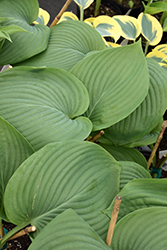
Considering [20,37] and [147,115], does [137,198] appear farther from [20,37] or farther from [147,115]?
[20,37]

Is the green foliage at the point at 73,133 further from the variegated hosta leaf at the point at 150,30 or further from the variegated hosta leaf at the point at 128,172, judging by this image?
the variegated hosta leaf at the point at 150,30

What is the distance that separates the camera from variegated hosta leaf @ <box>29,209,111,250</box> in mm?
322

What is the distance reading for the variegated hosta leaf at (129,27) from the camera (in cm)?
90

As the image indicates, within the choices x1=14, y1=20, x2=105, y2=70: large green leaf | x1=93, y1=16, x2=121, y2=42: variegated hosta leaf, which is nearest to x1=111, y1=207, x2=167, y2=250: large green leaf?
x1=14, y1=20, x2=105, y2=70: large green leaf

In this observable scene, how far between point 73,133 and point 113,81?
0.54ft

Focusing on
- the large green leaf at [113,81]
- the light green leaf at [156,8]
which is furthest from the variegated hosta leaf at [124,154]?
the light green leaf at [156,8]

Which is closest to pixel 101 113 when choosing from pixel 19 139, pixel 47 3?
pixel 19 139

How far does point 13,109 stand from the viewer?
1.54 ft

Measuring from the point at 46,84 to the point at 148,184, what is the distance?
29cm

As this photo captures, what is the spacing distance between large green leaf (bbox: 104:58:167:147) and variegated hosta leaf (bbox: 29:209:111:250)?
10.9 inches

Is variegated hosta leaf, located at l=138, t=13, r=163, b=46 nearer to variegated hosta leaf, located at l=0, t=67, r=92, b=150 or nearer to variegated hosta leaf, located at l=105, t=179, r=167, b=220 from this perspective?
variegated hosta leaf, located at l=0, t=67, r=92, b=150

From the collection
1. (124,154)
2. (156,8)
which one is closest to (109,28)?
(156,8)

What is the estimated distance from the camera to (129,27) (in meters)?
0.91

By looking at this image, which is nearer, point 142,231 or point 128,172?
point 142,231
